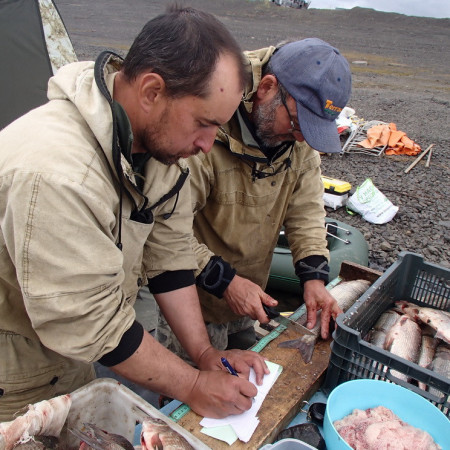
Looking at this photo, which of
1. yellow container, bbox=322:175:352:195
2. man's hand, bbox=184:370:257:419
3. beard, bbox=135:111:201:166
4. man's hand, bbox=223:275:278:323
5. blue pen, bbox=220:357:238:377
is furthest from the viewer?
yellow container, bbox=322:175:352:195

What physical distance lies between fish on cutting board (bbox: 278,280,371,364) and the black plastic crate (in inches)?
7.2

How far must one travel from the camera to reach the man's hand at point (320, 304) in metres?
2.34

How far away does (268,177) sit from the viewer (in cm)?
259

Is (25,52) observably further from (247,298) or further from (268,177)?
(247,298)

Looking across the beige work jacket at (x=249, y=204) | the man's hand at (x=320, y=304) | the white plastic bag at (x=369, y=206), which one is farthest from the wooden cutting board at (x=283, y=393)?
the white plastic bag at (x=369, y=206)

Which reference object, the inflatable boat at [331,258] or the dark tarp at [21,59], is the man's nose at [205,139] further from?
the dark tarp at [21,59]

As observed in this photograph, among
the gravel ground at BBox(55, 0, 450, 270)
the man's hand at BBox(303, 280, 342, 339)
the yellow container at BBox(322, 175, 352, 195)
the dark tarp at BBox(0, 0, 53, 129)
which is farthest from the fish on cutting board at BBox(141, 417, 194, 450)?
the yellow container at BBox(322, 175, 352, 195)

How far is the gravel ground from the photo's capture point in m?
7.21

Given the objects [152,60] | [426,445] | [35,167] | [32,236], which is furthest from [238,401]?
[152,60]

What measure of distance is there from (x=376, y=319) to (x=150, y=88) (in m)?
1.75

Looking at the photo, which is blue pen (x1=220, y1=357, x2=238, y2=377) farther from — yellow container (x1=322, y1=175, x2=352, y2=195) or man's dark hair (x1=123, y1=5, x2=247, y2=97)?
yellow container (x1=322, y1=175, x2=352, y2=195)

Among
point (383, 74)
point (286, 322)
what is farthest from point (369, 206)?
point (383, 74)

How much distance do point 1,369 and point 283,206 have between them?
1.85m

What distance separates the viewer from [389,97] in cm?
1703
